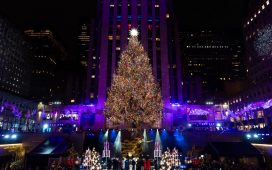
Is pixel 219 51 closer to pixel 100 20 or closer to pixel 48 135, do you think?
pixel 100 20

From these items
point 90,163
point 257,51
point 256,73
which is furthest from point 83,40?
point 90,163

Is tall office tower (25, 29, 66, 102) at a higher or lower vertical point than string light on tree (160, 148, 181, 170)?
higher

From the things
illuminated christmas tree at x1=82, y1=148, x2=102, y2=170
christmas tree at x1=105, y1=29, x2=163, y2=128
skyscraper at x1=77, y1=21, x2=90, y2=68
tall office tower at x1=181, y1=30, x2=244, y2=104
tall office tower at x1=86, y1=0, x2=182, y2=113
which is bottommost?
illuminated christmas tree at x1=82, y1=148, x2=102, y2=170

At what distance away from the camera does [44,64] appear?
138m

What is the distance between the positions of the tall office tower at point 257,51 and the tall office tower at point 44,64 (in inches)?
3343

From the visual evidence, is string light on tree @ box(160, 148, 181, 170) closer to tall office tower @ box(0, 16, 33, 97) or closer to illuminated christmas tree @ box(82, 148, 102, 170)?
illuminated christmas tree @ box(82, 148, 102, 170)

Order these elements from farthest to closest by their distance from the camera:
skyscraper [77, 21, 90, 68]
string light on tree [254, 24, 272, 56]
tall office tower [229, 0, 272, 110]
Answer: skyscraper [77, 21, 90, 68] → string light on tree [254, 24, 272, 56] → tall office tower [229, 0, 272, 110]

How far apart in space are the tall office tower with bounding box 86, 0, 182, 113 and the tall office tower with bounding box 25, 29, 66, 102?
5491 centimetres

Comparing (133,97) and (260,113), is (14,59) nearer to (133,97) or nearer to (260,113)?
(133,97)

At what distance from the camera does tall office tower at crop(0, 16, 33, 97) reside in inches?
3174

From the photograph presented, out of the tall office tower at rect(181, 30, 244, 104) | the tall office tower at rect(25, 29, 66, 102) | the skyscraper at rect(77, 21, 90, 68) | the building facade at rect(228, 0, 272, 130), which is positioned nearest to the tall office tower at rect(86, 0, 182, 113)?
the building facade at rect(228, 0, 272, 130)

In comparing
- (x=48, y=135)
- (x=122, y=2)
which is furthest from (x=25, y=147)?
(x=122, y=2)

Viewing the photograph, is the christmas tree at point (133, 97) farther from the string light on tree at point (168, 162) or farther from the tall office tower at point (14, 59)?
the tall office tower at point (14, 59)

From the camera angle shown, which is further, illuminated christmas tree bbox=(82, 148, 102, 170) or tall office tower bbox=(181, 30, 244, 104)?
tall office tower bbox=(181, 30, 244, 104)
